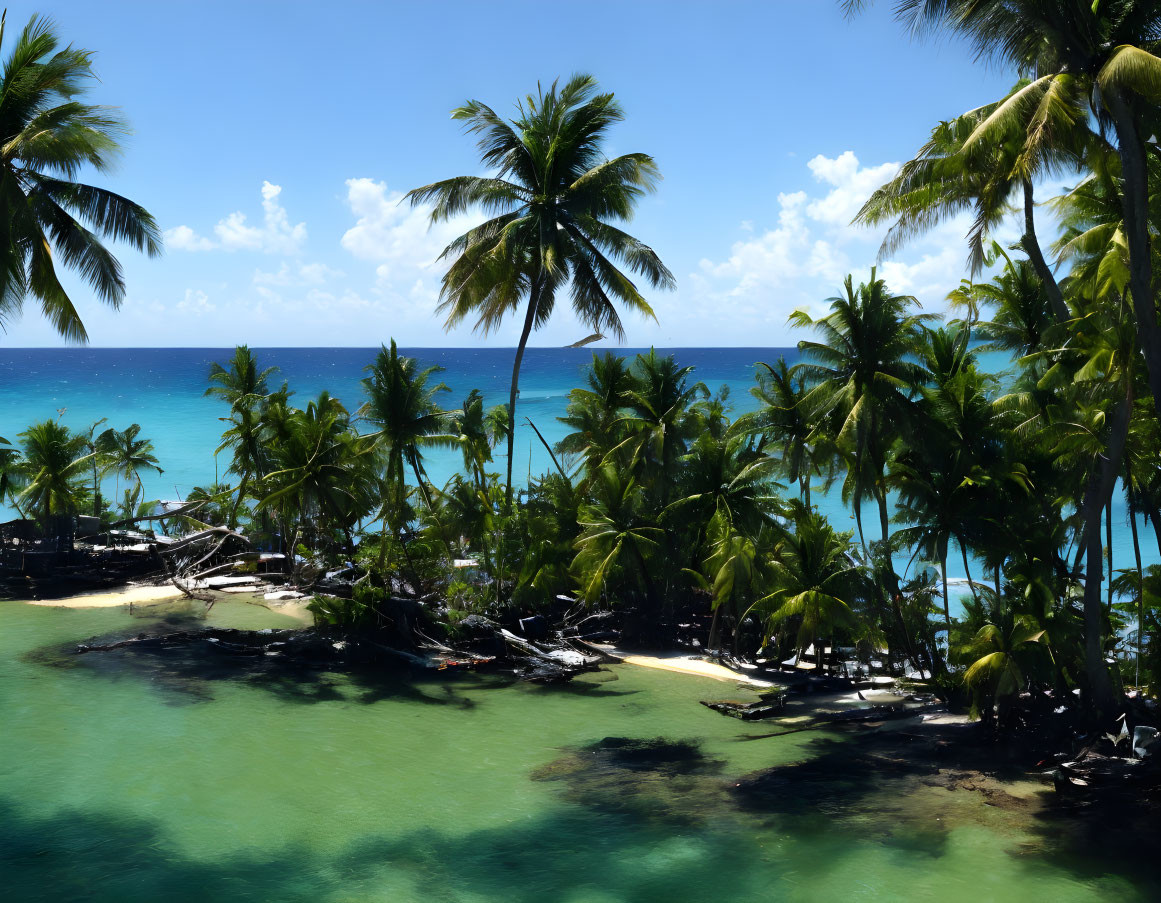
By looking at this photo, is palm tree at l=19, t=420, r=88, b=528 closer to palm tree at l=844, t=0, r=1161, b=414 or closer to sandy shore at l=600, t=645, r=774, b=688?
sandy shore at l=600, t=645, r=774, b=688

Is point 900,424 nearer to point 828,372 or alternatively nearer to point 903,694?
point 828,372

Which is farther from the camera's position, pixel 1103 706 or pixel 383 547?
pixel 383 547

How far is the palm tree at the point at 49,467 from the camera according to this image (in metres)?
28.9

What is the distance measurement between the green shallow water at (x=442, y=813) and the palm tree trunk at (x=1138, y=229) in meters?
7.66

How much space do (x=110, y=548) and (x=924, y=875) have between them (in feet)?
93.6

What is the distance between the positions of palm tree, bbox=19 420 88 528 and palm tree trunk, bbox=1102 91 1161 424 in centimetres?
2940

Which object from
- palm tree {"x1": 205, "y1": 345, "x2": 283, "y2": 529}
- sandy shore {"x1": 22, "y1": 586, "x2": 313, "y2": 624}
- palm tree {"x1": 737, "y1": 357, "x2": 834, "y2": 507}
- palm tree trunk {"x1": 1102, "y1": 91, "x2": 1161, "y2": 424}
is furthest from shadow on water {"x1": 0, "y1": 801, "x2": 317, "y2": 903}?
palm tree trunk {"x1": 1102, "y1": 91, "x2": 1161, "y2": 424}

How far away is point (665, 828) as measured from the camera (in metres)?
14.0

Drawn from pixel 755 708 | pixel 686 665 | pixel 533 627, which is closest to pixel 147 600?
pixel 533 627

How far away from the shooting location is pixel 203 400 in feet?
307

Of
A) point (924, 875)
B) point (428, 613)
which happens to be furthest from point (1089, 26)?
point (428, 613)

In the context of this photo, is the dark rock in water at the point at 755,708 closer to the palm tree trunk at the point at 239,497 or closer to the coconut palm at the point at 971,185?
the coconut palm at the point at 971,185

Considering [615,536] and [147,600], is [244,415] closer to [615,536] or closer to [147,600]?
[147,600]

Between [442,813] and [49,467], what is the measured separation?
21.5m
